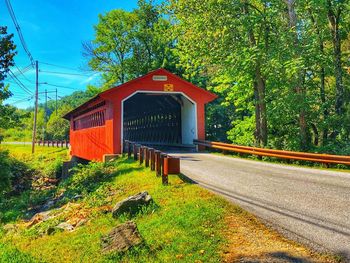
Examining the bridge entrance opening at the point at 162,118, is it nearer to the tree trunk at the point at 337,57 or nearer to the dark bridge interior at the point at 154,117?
the dark bridge interior at the point at 154,117

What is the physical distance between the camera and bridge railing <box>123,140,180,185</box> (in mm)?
9258

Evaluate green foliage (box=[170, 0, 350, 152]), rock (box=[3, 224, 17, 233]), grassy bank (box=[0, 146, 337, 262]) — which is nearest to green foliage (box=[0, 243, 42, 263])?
grassy bank (box=[0, 146, 337, 262])

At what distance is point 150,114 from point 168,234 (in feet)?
77.4

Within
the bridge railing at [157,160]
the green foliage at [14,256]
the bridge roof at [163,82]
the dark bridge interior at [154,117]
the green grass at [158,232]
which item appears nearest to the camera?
the green grass at [158,232]

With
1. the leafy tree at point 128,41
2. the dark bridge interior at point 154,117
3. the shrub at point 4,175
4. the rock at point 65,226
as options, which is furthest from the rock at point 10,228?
the leafy tree at point 128,41

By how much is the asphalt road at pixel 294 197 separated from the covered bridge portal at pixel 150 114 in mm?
7915

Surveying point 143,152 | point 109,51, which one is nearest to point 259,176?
point 143,152

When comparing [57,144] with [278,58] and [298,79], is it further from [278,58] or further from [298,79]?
[298,79]

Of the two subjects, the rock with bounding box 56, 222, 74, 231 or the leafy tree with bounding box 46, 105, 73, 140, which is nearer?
the rock with bounding box 56, 222, 74, 231

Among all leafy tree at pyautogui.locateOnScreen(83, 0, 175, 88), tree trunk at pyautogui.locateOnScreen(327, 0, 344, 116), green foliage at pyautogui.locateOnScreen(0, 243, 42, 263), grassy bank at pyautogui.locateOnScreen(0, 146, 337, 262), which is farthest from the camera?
leafy tree at pyautogui.locateOnScreen(83, 0, 175, 88)

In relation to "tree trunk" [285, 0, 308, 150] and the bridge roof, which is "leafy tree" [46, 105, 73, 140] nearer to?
the bridge roof

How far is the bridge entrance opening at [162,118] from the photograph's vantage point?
21.4 meters

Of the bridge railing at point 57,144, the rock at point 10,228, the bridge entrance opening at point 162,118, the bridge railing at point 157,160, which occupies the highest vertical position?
the bridge entrance opening at point 162,118

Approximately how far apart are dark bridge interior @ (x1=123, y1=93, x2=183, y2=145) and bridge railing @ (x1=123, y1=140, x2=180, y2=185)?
618 centimetres
